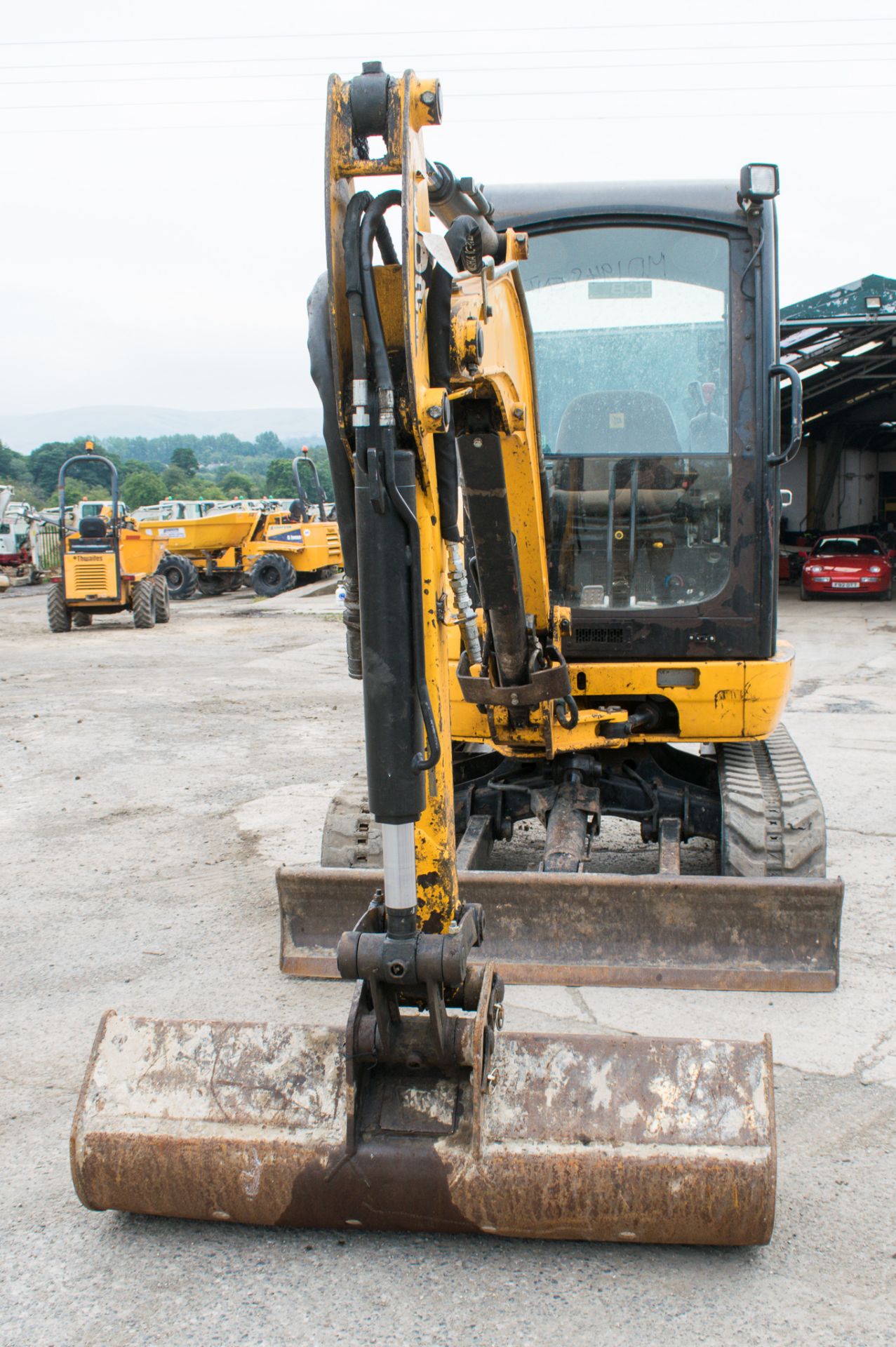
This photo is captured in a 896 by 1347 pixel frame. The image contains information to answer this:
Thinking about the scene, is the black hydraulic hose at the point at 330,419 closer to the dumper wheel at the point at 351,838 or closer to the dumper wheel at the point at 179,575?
the dumper wheel at the point at 351,838

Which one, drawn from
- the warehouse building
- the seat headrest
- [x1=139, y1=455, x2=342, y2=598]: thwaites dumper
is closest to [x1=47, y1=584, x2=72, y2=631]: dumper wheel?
[x1=139, y1=455, x2=342, y2=598]: thwaites dumper

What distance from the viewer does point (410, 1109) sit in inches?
115

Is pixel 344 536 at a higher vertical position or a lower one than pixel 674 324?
lower

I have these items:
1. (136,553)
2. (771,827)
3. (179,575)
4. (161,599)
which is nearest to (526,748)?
(771,827)

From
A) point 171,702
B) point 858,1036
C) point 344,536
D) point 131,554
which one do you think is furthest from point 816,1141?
point 131,554

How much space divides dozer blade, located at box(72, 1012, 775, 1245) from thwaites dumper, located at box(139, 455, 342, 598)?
21.2m

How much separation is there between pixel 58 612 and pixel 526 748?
15.2 meters

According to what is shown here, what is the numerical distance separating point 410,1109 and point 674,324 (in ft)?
11.1

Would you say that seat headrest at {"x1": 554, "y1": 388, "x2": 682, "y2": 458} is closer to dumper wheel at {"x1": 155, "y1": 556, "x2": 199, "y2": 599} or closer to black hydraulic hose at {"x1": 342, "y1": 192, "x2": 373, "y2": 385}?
black hydraulic hose at {"x1": 342, "y1": 192, "x2": 373, "y2": 385}

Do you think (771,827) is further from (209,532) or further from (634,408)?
(209,532)

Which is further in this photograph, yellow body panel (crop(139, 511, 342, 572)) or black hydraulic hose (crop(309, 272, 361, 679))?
yellow body panel (crop(139, 511, 342, 572))

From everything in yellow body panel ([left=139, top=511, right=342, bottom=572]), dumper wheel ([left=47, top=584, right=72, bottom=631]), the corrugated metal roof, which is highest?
the corrugated metal roof

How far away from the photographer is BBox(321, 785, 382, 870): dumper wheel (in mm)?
5027

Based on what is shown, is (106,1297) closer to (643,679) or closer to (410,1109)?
(410,1109)
